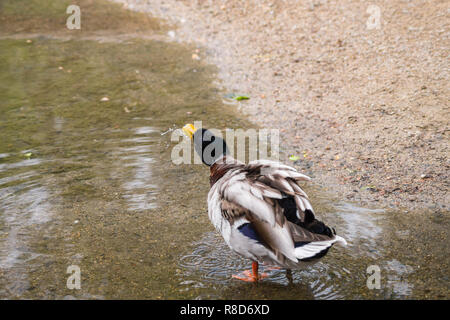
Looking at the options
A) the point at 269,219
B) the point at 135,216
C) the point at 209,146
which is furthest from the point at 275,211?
the point at 135,216

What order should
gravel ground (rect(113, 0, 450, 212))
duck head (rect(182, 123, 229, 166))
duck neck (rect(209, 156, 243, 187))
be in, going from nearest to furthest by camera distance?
duck neck (rect(209, 156, 243, 187)), duck head (rect(182, 123, 229, 166)), gravel ground (rect(113, 0, 450, 212))

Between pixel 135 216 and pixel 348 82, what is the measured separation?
13.0 feet

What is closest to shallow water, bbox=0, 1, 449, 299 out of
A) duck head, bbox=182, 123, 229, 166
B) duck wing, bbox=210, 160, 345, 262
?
duck wing, bbox=210, 160, 345, 262

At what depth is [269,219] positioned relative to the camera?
11.7 feet

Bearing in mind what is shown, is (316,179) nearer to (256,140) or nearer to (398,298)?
(256,140)

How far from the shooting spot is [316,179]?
552 cm

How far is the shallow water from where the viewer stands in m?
3.97

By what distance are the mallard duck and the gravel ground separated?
5.24 feet

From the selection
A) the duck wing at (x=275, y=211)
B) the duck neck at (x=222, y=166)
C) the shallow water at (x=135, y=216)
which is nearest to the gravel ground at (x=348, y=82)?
the shallow water at (x=135, y=216)

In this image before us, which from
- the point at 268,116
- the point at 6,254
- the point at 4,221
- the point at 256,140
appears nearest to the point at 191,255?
the point at 6,254

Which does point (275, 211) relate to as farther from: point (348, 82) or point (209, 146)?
point (348, 82)

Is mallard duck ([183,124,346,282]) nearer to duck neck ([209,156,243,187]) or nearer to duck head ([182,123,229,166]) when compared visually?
duck neck ([209,156,243,187])

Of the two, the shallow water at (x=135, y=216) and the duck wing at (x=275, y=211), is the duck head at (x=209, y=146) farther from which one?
the shallow water at (x=135, y=216)
